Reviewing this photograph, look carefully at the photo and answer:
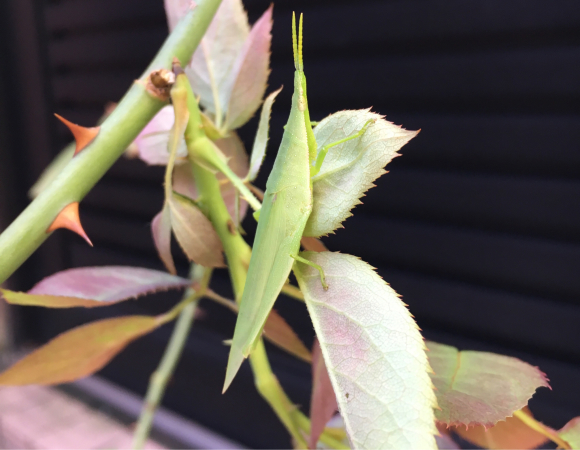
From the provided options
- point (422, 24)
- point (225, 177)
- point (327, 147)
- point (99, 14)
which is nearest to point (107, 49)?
point (99, 14)

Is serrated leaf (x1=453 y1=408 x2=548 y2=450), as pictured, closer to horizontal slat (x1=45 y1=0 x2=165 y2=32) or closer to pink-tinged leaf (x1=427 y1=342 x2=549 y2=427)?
pink-tinged leaf (x1=427 y1=342 x2=549 y2=427)

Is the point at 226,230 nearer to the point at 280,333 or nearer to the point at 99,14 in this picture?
the point at 280,333

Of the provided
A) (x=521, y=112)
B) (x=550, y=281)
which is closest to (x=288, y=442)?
(x=550, y=281)

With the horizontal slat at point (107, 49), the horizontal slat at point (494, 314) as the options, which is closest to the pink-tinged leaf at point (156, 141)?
the horizontal slat at point (494, 314)

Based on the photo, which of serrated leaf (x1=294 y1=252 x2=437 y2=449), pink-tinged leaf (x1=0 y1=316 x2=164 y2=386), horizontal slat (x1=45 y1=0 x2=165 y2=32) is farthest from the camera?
horizontal slat (x1=45 y1=0 x2=165 y2=32)

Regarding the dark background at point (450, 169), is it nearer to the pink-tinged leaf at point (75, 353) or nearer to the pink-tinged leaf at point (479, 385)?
the pink-tinged leaf at point (75, 353)

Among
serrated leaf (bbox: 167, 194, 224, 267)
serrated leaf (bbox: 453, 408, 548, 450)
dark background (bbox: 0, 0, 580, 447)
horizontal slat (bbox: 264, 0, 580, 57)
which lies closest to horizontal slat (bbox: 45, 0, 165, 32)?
dark background (bbox: 0, 0, 580, 447)
